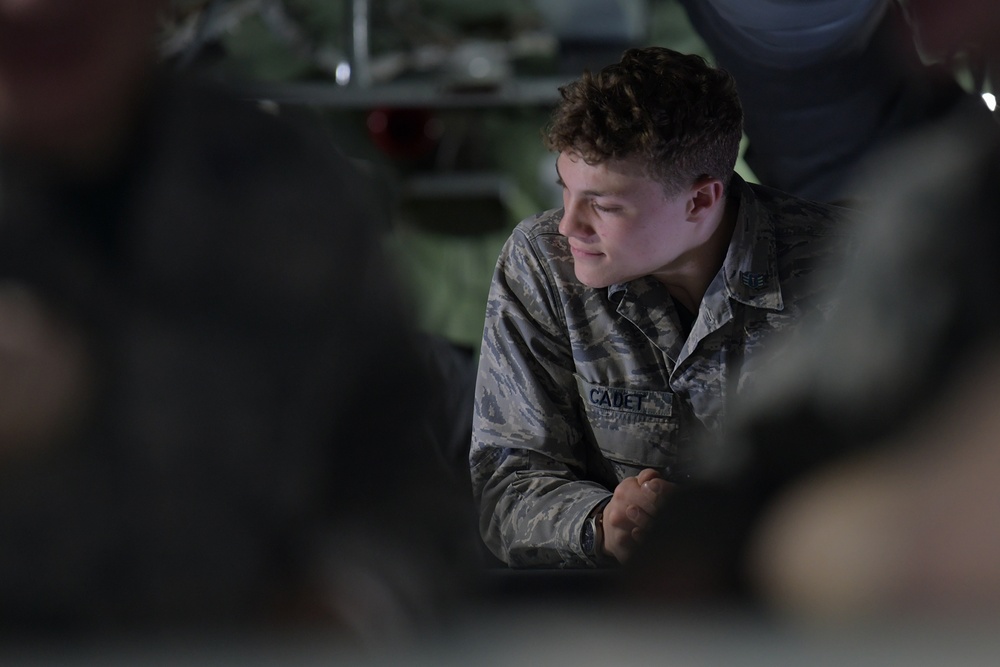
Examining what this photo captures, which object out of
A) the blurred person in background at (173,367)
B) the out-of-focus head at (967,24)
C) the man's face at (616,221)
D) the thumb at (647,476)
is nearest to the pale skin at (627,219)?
the man's face at (616,221)

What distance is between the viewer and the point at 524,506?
1.37 metres

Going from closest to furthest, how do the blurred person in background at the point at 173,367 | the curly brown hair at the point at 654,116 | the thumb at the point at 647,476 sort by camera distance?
the blurred person in background at the point at 173,367 → the thumb at the point at 647,476 → the curly brown hair at the point at 654,116

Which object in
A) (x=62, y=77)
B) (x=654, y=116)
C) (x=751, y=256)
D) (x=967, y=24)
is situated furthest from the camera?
(x=751, y=256)

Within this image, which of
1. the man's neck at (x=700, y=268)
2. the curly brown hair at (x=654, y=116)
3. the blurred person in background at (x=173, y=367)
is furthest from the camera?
the man's neck at (x=700, y=268)

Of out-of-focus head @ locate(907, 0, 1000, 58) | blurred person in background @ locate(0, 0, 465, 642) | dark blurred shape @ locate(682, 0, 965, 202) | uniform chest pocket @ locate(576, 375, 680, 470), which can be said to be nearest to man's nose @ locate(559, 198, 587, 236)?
uniform chest pocket @ locate(576, 375, 680, 470)

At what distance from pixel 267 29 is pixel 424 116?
0.99m

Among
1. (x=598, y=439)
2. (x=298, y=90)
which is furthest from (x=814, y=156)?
(x=298, y=90)

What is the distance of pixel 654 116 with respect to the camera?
4.56ft

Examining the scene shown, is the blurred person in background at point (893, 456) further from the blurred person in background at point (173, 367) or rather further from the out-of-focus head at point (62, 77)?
the out-of-focus head at point (62, 77)

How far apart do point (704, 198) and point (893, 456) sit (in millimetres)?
1000

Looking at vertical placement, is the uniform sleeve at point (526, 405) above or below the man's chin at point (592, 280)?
below

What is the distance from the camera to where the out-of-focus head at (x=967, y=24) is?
0.52m

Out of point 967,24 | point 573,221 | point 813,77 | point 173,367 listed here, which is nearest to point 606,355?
point 573,221

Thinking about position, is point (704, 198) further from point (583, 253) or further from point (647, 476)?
point (647, 476)
